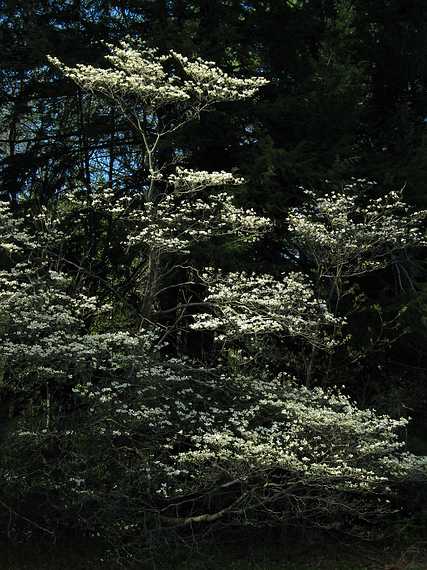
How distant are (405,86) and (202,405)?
631 centimetres

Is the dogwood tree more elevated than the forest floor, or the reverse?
the dogwood tree

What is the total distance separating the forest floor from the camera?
26.2 ft

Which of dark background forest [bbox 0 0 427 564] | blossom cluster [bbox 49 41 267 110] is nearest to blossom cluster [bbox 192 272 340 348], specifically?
dark background forest [bbox 0 0 427 564]

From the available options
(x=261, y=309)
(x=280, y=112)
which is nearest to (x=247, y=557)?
(x=261, y=309)

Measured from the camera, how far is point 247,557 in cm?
866

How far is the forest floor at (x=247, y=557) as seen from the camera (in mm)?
8000

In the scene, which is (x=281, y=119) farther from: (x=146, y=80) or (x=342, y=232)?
(x=146, y=80)

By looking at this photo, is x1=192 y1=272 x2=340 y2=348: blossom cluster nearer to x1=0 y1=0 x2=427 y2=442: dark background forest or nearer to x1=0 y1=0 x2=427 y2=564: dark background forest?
x1=0 y1=0 x2=427 y2=564: dark background forest

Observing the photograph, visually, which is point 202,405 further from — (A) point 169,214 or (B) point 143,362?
(A) point 169,214

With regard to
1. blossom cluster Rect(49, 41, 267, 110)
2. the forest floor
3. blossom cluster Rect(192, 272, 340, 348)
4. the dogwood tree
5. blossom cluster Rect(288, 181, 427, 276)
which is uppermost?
blossom cluster Rect(49, 41, 267, 110)

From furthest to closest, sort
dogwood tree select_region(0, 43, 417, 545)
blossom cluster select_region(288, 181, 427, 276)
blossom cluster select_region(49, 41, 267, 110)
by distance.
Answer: blossom cluster select_region(288, 181, 427, 276)
blossom cluster select_region(49, 41, 267, 110)
dogwood tree select_region(0, 43, 417, 545)

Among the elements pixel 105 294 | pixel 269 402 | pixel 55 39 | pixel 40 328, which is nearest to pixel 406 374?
pixel 269 402

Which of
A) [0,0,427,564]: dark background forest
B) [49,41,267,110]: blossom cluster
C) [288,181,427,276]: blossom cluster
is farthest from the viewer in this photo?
[0,0,427,564]: dark background forest

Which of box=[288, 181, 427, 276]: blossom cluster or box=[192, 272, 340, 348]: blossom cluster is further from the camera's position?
box=[288, 181, 427, 276]: blossom cluster
